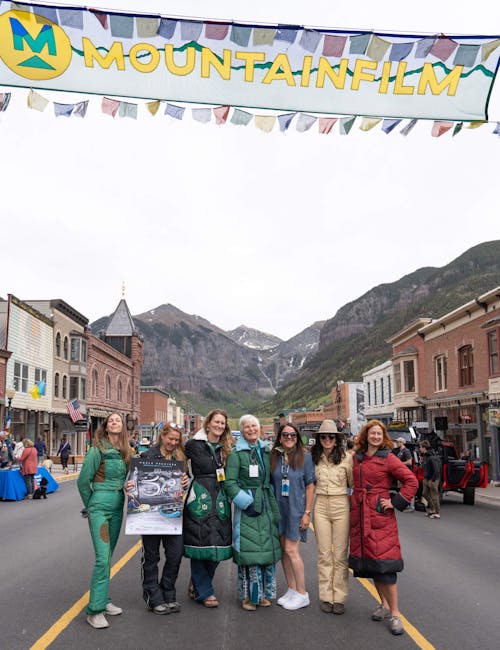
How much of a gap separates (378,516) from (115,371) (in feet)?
190

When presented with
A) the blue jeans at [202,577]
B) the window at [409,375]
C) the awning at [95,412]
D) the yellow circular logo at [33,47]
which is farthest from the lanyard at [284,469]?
the awning at [95,412]

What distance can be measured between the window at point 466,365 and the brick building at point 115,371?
69.0ft

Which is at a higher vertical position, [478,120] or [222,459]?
[478,120]

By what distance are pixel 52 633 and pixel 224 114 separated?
249 inches

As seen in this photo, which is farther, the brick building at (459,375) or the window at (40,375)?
the window at (40,375)

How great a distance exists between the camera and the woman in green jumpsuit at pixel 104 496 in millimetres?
5789

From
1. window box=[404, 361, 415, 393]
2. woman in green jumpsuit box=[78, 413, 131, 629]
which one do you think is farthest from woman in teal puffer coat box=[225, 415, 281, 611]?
window box=[404, 361, 415, 393]

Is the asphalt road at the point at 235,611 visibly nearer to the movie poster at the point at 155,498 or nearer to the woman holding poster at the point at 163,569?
the woman holding poster at the point at 163,569

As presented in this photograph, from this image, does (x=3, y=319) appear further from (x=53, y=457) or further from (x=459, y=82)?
(x=459, y=82)

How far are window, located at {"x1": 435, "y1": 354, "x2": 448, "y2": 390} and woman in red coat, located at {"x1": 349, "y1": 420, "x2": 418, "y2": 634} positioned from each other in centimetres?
2780

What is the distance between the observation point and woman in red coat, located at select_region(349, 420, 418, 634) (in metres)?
5.73

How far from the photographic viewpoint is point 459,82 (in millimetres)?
8328

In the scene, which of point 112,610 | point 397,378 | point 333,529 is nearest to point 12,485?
point 112,610

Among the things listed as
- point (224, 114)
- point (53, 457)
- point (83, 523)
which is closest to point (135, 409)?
point (53, 457)
